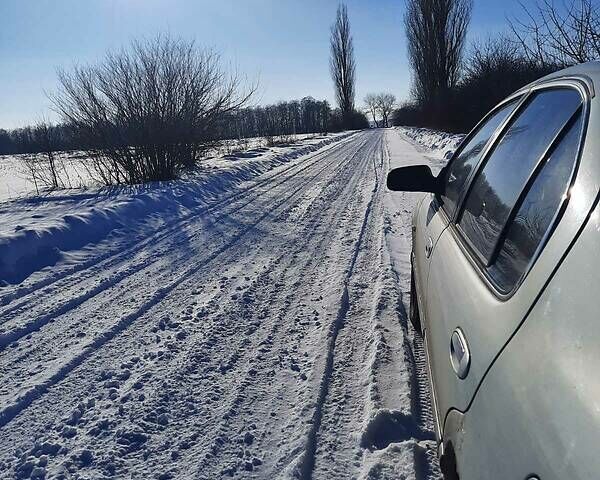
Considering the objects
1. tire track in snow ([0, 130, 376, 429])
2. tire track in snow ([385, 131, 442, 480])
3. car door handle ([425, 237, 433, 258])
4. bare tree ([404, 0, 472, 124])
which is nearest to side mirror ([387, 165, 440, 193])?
car door handle ([425, 237, 433, 258])

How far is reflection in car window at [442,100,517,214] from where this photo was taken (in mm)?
2346

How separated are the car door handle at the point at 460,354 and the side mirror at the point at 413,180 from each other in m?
1.53

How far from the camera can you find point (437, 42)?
1342 inches

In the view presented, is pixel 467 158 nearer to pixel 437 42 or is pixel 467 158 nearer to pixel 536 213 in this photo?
pixel 536 213

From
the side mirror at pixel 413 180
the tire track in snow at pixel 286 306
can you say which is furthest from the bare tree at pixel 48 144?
the side mirror at pixel 413 180

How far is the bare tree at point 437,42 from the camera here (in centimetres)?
3288

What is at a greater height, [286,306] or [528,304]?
[528,304]

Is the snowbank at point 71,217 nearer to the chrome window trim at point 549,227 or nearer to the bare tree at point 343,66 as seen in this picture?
the chrome window trim at point 549,227

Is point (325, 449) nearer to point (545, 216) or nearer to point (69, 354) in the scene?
point (545, 216)

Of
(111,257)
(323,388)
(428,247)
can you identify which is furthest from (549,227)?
(111,257)

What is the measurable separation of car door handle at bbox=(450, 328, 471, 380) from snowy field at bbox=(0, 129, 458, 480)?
938 millimetres

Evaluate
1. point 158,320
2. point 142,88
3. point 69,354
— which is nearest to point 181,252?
point 158,320

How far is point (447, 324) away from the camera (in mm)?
1698

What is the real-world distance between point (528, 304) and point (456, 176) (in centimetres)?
179
